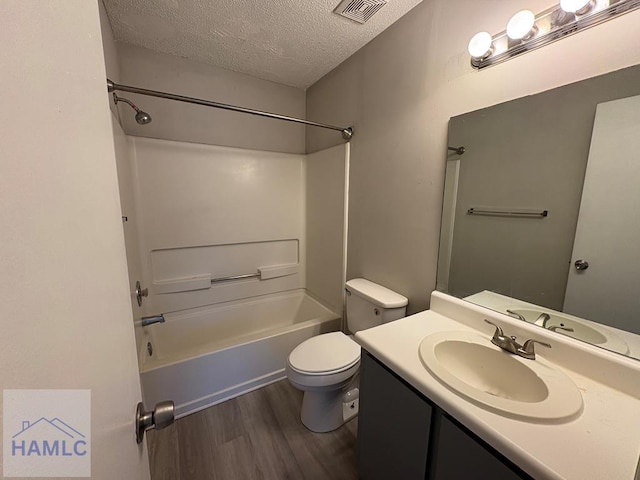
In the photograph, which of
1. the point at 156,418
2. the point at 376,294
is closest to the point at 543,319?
the point at 376,294

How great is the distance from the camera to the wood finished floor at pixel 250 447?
1318 mm

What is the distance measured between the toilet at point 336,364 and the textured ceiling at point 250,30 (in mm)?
1679

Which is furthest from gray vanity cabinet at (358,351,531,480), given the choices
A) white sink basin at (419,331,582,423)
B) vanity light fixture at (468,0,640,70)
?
vanity light fixture at (468,0,640,70)

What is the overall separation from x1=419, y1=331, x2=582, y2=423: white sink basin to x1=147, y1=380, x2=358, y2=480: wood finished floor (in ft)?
2.85

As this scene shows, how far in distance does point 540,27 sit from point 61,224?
1.55 metres

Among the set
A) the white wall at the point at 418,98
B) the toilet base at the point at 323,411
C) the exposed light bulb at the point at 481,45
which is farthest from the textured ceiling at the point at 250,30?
the toilet base at the point at 323,411

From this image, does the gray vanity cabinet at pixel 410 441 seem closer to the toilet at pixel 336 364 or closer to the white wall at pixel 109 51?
the toilet at pixel 336 364

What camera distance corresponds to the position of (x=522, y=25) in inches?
37.9

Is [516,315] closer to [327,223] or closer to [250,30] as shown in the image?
[327,223]

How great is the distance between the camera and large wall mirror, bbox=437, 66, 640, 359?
835 mm

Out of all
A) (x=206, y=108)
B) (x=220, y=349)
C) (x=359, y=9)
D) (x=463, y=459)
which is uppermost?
(x=359, y=9)

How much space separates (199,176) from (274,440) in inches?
77.7

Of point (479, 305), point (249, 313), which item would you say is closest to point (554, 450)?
point (479, 305)

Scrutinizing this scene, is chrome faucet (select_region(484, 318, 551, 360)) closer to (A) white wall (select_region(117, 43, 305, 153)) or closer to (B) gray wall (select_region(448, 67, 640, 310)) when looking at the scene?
(B) gray wall (select_region(448, 67, 640, 310))
